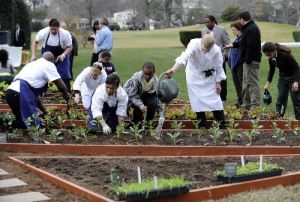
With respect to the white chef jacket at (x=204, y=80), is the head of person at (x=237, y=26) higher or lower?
higher

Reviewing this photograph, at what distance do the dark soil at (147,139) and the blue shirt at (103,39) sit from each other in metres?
6.93

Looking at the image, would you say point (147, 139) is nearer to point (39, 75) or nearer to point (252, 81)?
point (39, 75)

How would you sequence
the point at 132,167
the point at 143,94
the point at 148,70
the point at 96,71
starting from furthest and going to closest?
the point at 96,71 → the point at 143,94 → the point at 148,70 → the point at 132,167

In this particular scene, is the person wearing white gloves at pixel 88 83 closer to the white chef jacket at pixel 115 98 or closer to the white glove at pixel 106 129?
the white chef jacket at pixel 115 98

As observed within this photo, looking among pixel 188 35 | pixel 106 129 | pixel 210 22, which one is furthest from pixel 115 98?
pixel 188 35

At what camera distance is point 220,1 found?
9844 centimetres

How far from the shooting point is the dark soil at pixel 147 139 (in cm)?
926

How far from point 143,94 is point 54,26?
269 centimetres

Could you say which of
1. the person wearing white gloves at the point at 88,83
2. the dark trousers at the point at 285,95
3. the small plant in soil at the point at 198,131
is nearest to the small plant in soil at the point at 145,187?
the small plant in soil at the point at 198,131

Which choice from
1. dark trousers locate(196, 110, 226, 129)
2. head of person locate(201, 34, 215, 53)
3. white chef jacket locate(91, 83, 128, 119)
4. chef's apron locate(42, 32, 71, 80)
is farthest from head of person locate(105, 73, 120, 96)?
chef's apron locate(42, 32, 71, 80)

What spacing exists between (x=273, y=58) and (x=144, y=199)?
6217mm

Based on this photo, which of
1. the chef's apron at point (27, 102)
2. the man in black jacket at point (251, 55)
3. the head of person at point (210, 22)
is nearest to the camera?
the chef's apron at point (27, 102)

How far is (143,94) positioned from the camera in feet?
34.7

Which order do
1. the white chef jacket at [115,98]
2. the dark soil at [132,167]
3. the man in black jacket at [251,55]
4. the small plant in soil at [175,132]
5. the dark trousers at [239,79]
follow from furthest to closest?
the dark trousers at [239,79] → the man in black jacket at [251,55] → the white chef jacket at [115,98] → the small plant in soil at [175,132] → the dark soil at [132,167]
